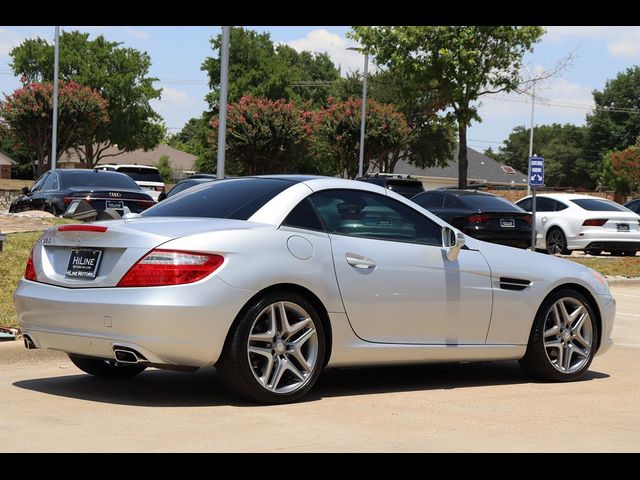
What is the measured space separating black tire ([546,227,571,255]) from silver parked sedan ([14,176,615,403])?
1596cm

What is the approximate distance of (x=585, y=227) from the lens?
77.5 ft

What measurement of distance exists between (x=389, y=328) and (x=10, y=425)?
2536mm

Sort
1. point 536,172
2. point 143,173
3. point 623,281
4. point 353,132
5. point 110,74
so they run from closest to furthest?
point 623,281
point 536,172
point 143,173
point 353,132
point 110,74

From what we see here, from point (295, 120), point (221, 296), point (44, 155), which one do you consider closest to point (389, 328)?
point (221, 296)

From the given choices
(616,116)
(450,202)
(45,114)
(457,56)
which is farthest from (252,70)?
(450,202)

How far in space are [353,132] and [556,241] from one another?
32.7 m

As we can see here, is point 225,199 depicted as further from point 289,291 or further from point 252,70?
point 252,70

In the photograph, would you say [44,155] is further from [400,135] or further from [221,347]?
[221,347]

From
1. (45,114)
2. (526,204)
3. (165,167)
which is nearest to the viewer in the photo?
(526,204)

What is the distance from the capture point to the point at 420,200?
862 inches

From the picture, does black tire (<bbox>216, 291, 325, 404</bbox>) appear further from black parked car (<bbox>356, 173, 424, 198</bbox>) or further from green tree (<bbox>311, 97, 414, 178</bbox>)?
green tree (<bbox>311, 97, 414, 178</bbox>)

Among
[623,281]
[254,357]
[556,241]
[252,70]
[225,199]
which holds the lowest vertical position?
[623,281]

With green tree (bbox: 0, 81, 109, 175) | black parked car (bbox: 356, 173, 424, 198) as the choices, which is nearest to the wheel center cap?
black parked car (bbox: 356, 173, 424, 198)

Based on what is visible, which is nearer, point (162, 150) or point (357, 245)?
point (357, 245)
